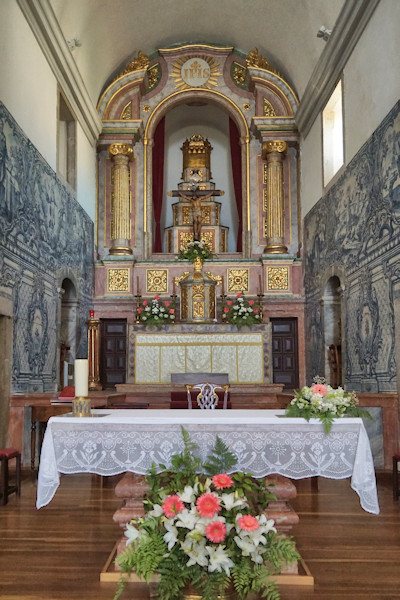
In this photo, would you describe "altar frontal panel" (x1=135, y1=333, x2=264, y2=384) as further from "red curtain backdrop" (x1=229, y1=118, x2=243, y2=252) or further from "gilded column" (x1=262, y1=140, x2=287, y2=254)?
"red curtain backdrop" (x1=229, y1=118, x2=243, y2=252)

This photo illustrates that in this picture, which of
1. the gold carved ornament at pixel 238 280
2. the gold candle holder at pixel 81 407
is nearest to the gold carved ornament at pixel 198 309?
the gold carved ornament at pixel 238 280

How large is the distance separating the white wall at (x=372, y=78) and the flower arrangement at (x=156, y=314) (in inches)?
164

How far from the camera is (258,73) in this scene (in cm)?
1538

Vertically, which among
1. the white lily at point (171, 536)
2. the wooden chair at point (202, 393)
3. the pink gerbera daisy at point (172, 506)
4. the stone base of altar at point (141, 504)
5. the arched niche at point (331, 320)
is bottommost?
the stone base of altar at point (141, 504)

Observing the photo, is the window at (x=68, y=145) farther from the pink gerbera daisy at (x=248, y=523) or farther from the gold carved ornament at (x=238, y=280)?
the pink gerbera daisy at (x=248, y=523)

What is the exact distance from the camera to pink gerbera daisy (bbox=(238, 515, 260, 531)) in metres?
2.84

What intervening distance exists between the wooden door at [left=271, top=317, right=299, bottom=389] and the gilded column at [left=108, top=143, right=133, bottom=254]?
4.10 metres

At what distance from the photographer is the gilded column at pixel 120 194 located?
593 inches

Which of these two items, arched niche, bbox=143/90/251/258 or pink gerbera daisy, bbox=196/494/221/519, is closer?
pink gerbera daisy, bbox=196/494/221/519

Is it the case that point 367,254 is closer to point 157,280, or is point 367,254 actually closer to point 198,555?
point 157,280

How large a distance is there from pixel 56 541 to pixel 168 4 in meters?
12.9

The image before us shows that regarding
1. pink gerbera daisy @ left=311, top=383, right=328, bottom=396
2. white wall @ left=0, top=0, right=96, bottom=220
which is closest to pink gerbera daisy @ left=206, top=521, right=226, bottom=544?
pink gerbera daisy @ left=311, top=383, right=328, bottom=396

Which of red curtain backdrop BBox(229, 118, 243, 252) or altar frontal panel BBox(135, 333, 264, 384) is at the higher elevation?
red curtain backdrop BBox(229, 118, 243, 252)

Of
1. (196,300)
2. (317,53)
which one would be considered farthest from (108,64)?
(196,300)
